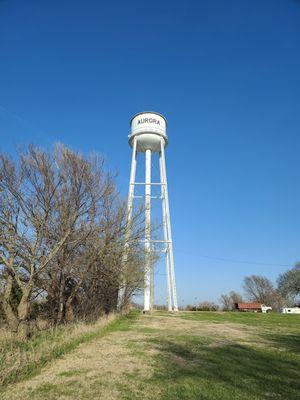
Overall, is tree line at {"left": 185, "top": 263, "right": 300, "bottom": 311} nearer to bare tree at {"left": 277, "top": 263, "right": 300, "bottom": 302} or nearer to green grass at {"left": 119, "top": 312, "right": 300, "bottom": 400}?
bare tree at {"left": 277, "top": 263, "right": 300, "bottom": 302}

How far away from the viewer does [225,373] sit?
728cm

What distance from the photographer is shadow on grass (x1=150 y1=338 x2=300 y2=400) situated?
19.4ft

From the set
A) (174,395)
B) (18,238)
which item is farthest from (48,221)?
(174,395)

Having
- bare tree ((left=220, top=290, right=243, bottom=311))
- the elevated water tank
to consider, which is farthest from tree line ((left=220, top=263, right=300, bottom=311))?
the elevated water tank

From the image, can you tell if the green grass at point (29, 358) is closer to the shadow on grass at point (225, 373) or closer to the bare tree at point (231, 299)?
the shadow on grass at point (225, 373)

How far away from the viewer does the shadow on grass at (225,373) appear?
5906 mm

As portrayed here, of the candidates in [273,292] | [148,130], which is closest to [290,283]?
[273,292]

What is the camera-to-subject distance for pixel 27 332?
1352 centimetres

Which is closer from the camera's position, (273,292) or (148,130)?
(148,130)

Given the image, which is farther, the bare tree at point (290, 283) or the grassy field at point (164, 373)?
the bare tree at point (290, 283)

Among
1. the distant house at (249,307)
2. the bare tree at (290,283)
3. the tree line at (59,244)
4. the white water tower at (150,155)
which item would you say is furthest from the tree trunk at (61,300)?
the bare tree at (290,283)

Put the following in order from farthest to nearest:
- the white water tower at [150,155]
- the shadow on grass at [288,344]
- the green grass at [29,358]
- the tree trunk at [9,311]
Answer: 1. the white water tower at [150,155]
2. the tree trunk at [9,311]
3. the shadow on grass at [288,344]
4. the green grass at [29,358]

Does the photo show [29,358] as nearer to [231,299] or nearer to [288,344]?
[288,344]

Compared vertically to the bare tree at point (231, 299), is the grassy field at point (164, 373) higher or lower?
lower
